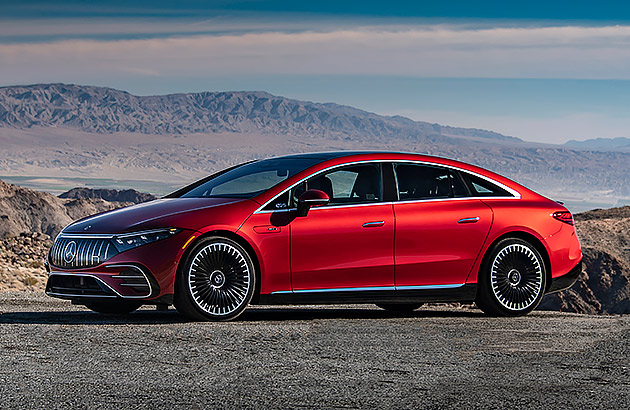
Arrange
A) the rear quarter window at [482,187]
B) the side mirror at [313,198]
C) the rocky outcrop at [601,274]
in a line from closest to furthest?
the side mirror at [313,198], the rear quarter window at [482,187], the rocky outcrop at [601,274]

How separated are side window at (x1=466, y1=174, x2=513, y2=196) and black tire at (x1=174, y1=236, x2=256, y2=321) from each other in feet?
8.74

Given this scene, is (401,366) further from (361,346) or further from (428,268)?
(428,268)

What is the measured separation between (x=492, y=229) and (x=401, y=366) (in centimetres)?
311

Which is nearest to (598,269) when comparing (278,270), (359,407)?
(278,270)

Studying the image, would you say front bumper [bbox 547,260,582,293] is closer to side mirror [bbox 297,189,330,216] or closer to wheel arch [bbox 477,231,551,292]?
wheel arch [bbox 477,231,551,292]

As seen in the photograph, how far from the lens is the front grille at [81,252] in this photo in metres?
8.08

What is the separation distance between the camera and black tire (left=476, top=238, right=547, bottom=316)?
927 centimetres

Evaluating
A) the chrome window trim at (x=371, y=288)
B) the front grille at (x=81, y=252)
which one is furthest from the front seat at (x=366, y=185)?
the front grille at (x=81, y=252)

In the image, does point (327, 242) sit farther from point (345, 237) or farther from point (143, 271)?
point (143, 271)

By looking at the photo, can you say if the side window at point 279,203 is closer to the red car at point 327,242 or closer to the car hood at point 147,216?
the red car at point 327,242

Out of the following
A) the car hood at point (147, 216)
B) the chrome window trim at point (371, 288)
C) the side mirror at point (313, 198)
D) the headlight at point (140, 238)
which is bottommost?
the chrome window trim at point (371, 288)

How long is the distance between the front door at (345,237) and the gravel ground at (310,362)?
17.3 inches

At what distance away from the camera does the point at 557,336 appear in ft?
26.8

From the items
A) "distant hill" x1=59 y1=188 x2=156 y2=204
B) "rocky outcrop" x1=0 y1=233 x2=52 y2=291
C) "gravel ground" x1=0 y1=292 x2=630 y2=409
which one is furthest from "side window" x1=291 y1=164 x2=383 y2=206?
"distant hill" x1=59 y1=188 x2=156 y2=204
